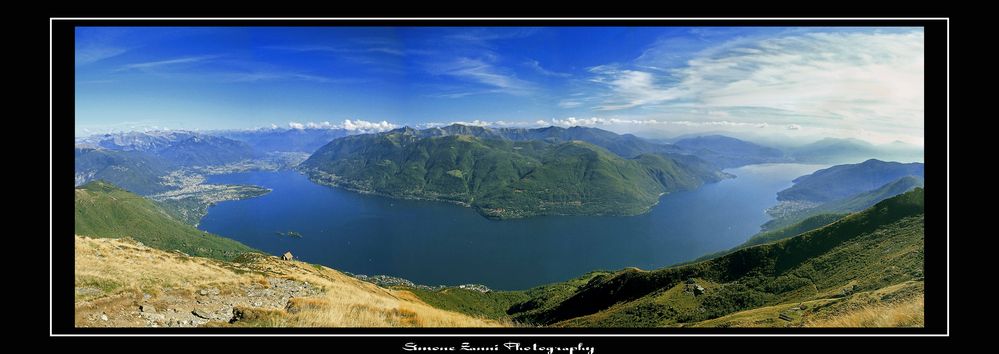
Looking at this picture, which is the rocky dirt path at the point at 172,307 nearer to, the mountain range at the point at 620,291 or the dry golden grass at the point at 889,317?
the mountain range at the point at 620,291

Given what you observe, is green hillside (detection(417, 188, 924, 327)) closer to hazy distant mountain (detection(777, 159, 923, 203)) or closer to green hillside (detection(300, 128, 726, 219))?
green hillside (detection(300, 128, 726, 219))

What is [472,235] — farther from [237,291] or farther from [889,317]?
[889,317]

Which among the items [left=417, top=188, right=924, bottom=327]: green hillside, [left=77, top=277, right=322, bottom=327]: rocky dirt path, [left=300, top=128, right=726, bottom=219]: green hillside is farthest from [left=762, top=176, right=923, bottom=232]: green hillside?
[left=77, top=277, right=322, bottom=327]: rocky dirt path

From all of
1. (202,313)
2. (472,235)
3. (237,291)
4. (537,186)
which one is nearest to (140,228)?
(472,235)

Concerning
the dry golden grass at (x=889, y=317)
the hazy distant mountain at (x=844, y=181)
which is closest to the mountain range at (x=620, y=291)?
the dry golden grass at (x=889, y=317)
